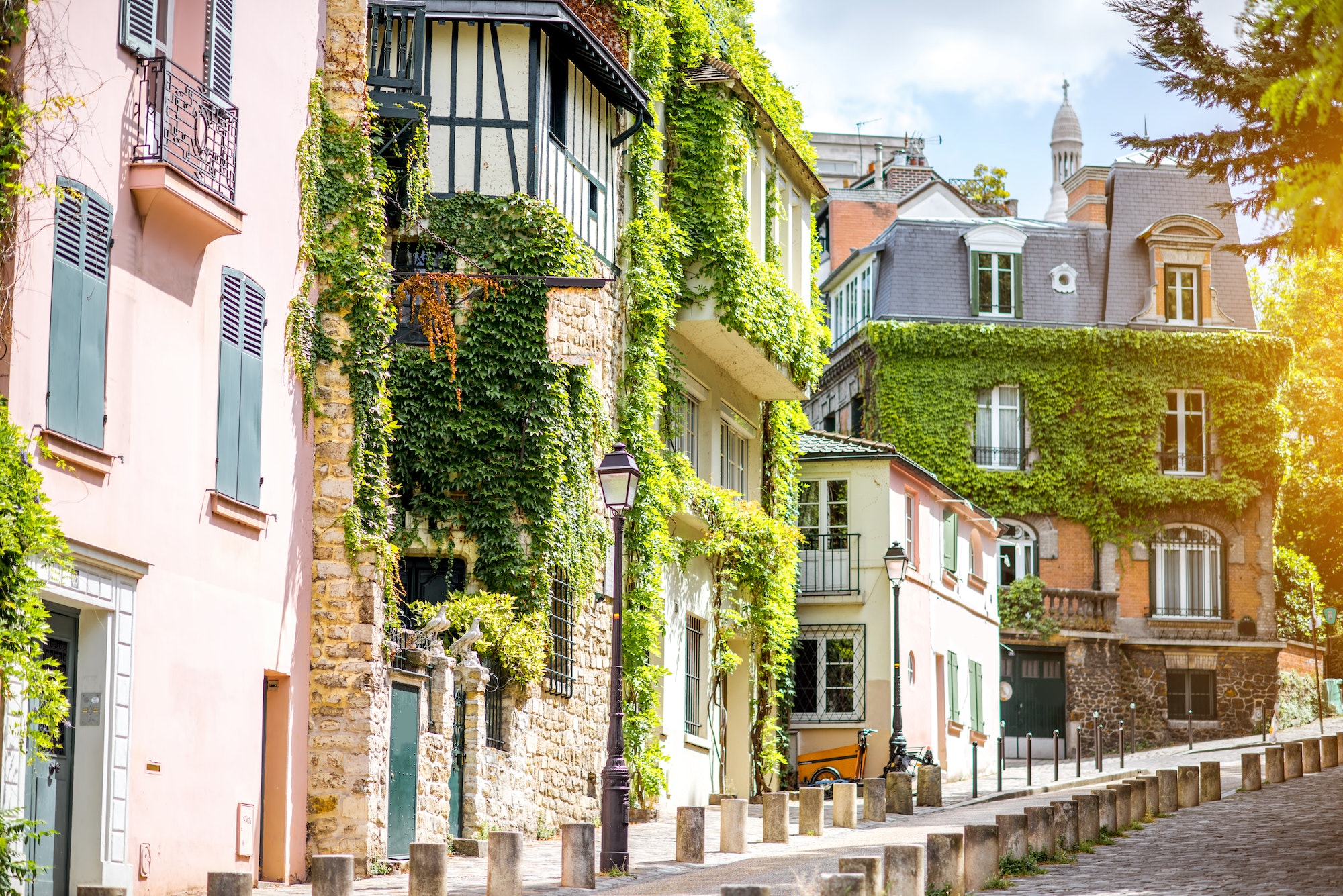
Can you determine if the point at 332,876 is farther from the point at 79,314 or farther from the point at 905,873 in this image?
the point at 79,314

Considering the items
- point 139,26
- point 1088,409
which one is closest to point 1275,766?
point 1088,409

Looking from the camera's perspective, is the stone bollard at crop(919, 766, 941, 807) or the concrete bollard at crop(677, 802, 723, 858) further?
the stone bollard at crop(919, 766, 941, 807)

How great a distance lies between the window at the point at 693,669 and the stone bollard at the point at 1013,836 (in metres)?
10.4

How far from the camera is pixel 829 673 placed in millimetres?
31734

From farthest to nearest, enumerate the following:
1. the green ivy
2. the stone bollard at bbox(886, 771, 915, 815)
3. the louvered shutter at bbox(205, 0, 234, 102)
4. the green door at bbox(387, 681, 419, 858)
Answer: the green ivy < the stone bollard at bbox(886, 771, 915, 815) < the green door at bbox(387, 681, 419, 858) < the louvered shutter at bbox(205, 0, 234, 102)

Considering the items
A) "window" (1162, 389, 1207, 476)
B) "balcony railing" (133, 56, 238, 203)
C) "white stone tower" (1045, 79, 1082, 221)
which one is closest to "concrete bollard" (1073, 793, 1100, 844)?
"balcony railing" (133, 56, 238, 203)

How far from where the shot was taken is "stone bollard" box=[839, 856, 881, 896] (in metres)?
11.6

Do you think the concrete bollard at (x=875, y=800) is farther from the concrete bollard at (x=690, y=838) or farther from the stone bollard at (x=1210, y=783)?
the concrete bollard at (x=690, y=838)

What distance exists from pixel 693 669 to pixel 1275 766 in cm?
856

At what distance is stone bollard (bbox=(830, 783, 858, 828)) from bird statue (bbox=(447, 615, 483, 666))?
16.7 ft

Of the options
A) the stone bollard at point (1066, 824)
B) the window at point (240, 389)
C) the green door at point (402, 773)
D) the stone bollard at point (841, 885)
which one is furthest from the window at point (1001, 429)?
the stone bollard at point (841, 885)

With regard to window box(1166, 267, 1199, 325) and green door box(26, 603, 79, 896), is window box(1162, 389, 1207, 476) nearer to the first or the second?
window box(1166, 267, 1199, 325)

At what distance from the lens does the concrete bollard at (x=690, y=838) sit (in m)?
16.5

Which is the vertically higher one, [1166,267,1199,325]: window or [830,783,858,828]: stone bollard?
[1166,267,1199,325]: window
